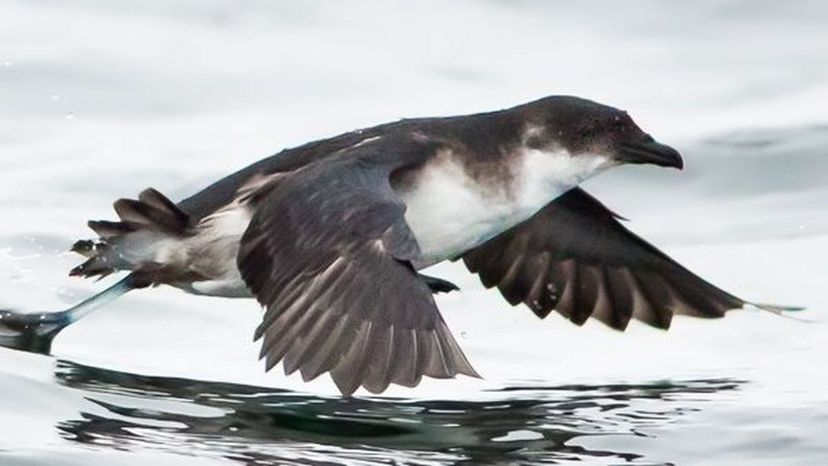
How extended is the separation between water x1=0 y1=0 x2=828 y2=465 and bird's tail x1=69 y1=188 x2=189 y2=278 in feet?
1.36

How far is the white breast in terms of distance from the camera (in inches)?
347

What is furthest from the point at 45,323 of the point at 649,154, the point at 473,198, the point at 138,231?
the point at 649,154

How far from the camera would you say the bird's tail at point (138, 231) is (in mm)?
8586

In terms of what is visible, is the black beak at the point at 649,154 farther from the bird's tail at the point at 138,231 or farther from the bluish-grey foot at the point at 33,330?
the bluish-grey foot at the point at 33,330

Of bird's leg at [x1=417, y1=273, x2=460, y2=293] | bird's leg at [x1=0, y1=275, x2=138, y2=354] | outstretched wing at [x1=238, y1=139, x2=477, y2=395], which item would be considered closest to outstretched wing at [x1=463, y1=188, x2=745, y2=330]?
bird's leg at [x1=417, y1=273, x2=460, y2=293]

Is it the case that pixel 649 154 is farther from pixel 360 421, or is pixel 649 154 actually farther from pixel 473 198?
→ pixel 360 421

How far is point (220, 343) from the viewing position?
32.2 feet

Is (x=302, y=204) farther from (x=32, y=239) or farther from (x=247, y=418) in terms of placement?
(x=32, y=239)

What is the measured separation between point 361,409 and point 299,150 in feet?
3.51

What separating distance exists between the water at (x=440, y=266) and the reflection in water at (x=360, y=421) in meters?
0.02

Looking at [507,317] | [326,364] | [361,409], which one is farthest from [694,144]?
[326,364]

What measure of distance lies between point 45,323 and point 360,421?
1.61 metres

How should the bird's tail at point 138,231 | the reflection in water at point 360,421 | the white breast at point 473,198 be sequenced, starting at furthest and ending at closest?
1. the white breast at point 473,198
2. the bird's tail at point 138,231
3. the reflection in water at point 360,421

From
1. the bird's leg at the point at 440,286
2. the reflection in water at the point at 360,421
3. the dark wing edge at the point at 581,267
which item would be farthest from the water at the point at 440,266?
the bird's leg at the point at 440,286
